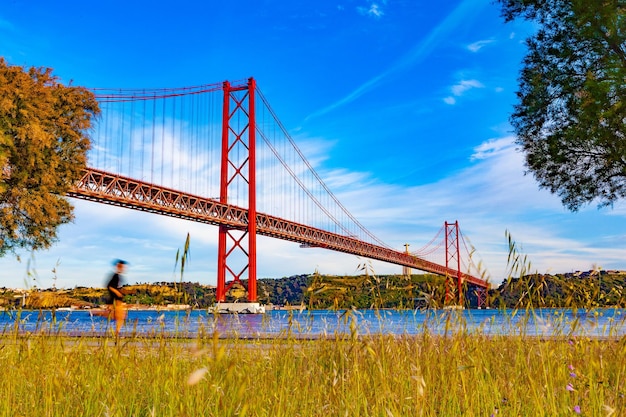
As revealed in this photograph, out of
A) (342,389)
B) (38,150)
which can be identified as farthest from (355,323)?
(38,150)

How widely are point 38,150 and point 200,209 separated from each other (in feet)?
73.0

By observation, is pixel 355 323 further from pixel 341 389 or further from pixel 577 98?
pixel 577 98

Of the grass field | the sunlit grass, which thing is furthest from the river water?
Result: the grass field

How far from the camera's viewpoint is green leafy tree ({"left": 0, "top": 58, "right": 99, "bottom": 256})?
2145 cm

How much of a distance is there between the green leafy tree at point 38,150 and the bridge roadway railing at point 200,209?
669cm

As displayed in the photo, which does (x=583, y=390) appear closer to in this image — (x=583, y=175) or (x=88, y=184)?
Result: (x=583, y=175)

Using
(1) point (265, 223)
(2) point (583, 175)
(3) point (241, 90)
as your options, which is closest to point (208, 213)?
(1) point (265, 223)

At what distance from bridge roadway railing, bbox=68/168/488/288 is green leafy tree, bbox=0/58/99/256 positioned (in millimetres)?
6686

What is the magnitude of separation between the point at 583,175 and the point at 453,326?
31.7ft

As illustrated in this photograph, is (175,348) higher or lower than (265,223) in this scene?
lower

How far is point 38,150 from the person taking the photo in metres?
21.8

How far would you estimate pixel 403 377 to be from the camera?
404cm

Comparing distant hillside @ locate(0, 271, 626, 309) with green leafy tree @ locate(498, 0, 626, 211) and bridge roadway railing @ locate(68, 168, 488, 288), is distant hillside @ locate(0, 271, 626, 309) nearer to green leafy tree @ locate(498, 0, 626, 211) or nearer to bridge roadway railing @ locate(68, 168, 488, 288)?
green leafy tree @ locate(498, 0, 626, 211)

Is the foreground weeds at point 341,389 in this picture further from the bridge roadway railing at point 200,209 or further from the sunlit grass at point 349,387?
the bridge roadway railing at point 200,209
